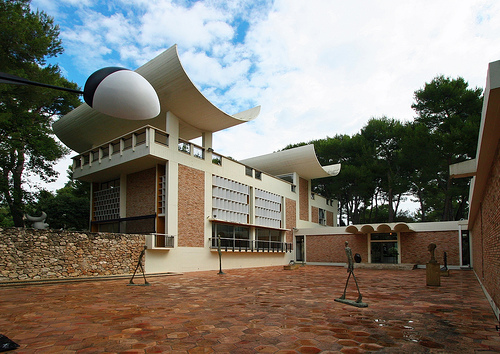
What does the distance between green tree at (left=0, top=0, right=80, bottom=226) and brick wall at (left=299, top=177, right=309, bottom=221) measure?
1909cm

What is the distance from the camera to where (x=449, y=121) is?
25.3m

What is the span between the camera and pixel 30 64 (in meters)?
16.3

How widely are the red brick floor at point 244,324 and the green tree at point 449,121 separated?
61.5ft

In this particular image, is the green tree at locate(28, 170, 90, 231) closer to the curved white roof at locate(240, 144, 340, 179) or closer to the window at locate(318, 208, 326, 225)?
the curved white roof at locate(240, 144, 340, 179)

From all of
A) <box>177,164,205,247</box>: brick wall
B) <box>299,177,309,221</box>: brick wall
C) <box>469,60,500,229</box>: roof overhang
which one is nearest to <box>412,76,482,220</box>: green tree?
<box>299,177,309,221</box>: brick wall

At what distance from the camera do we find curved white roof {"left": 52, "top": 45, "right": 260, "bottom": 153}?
16594mm

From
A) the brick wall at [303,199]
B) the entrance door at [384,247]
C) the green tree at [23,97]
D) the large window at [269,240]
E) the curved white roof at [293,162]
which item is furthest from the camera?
the brick wall at [303,199]

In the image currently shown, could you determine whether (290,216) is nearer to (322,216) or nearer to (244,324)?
(322,216)

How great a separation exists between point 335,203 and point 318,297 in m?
29.9

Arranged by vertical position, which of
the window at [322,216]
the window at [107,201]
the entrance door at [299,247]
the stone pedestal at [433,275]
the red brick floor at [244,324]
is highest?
the window at [107,201]

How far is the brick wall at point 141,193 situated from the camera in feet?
59.1

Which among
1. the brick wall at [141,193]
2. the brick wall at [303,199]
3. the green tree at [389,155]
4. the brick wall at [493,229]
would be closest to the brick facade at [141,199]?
the brick wall at [141,193]

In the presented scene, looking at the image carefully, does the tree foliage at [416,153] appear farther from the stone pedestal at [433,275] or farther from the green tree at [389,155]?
the stone pedestal at [433,275]

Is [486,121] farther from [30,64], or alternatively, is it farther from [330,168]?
[330,168]
